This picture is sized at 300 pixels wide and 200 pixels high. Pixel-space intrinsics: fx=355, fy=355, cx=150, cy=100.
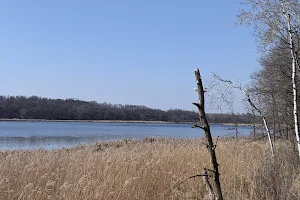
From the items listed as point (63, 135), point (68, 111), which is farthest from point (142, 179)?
point (68, 111)

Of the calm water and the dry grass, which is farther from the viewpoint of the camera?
the calm water

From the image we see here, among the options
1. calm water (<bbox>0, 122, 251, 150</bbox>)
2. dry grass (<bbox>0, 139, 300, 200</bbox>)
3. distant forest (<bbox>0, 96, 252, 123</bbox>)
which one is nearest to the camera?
dry grass (<bbox>0, 139, 300, 200</bbox>)

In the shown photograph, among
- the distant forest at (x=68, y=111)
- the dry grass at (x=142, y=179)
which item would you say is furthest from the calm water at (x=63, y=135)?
the distant forest at (x=68, y=111)

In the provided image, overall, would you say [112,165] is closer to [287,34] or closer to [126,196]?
[126,196]

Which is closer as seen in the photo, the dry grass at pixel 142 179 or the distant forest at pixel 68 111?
the dry grass at pixel 142 179

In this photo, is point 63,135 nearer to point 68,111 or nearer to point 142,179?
point 142,179

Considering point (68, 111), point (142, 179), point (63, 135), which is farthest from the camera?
point (68, 111)

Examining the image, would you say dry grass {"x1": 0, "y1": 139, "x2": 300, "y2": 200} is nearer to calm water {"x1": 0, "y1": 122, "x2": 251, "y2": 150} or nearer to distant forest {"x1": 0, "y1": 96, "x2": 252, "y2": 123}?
calm water {"x1": 0, "y1": 122, "x2": 251, "y2": 150}

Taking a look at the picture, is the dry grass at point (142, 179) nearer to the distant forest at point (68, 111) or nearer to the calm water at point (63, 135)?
the calm water at point (63, 135)

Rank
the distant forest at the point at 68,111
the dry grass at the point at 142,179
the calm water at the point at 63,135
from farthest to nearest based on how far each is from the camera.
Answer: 1. the distant forest at the point at 68,111
2. the calm water at the point at 63,135
3. the dry grass at the point at 142,179

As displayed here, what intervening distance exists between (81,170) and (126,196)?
1616 mm

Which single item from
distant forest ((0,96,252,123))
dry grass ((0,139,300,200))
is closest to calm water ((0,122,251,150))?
dry grass ((0,139,300,200))

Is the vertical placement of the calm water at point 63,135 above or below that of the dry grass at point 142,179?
below

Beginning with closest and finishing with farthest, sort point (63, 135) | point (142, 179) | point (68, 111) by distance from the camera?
point (142, 179) → point (63, 135) → point (68, 111)
